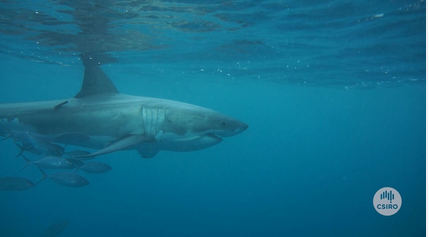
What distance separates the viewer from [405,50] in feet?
44.9

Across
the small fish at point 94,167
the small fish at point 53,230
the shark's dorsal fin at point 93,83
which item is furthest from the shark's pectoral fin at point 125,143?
the small fish at point 53,230

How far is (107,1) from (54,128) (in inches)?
201

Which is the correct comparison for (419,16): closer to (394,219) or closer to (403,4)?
(403,4)

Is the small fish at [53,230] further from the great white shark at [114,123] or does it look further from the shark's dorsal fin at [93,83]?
the shark's dorsal fin at [93,83]

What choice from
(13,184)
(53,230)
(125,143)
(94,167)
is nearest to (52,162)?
(94,167)

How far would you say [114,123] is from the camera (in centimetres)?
573

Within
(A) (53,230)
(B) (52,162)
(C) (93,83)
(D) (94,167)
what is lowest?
(A) (53,230)

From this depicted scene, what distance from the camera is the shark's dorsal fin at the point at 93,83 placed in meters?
6.96

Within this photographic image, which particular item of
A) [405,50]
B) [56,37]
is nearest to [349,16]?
[405,50]

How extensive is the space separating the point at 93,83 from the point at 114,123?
190 cm
